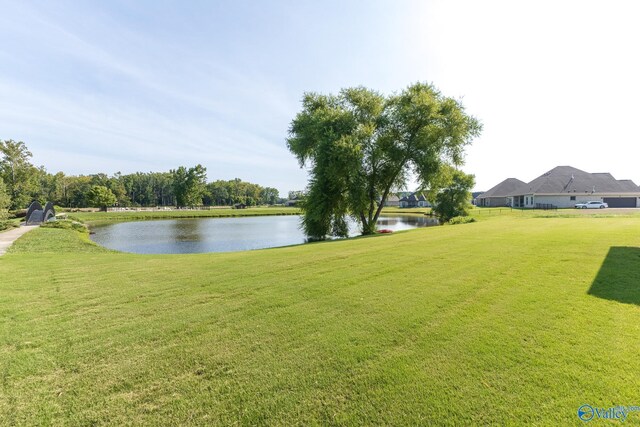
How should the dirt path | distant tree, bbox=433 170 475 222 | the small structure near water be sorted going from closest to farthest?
the dirt path
the small structure near water
distant tree, bbox=433 170 475 222

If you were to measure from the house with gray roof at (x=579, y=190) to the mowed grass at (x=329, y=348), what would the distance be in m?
47.4

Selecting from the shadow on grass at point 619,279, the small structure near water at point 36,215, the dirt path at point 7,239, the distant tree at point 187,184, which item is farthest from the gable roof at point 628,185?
the distant tree at point 187,184

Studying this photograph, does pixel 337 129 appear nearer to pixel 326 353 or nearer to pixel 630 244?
pixel 630 244

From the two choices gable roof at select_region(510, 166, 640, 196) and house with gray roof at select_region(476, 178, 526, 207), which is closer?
gable roof at select_region(510, 166, 640, 196)

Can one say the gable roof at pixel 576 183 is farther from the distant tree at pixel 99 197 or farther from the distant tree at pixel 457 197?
the distant tree at pixel 99 197

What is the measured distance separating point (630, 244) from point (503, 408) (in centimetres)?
1012

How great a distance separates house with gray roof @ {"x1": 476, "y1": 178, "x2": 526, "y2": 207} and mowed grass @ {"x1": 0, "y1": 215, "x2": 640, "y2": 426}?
5696cm

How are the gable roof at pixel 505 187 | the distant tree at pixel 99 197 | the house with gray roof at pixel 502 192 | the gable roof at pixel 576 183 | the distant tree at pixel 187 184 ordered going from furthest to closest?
the distant tree at pixel 187 184
the distant tree at pixel 99 197
the house with gray roof at pixel 502 192
the gable roof at pixel 505 187
the gable roof at pixel 576 183

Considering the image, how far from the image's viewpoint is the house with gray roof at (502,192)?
55484 millimetres

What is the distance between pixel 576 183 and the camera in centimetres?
4541

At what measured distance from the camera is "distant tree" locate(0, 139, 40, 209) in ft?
163

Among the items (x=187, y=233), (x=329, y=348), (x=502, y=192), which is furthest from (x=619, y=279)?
(x=502, y=192)

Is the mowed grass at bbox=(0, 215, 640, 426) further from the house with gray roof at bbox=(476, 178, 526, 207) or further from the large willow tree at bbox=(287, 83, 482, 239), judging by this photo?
the house with gray roof at bbox=(476, 178, 526, 207)

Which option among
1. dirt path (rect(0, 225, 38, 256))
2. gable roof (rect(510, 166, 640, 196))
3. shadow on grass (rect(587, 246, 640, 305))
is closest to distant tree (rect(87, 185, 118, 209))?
dirt path (rect(0, 225, 38, 256))
